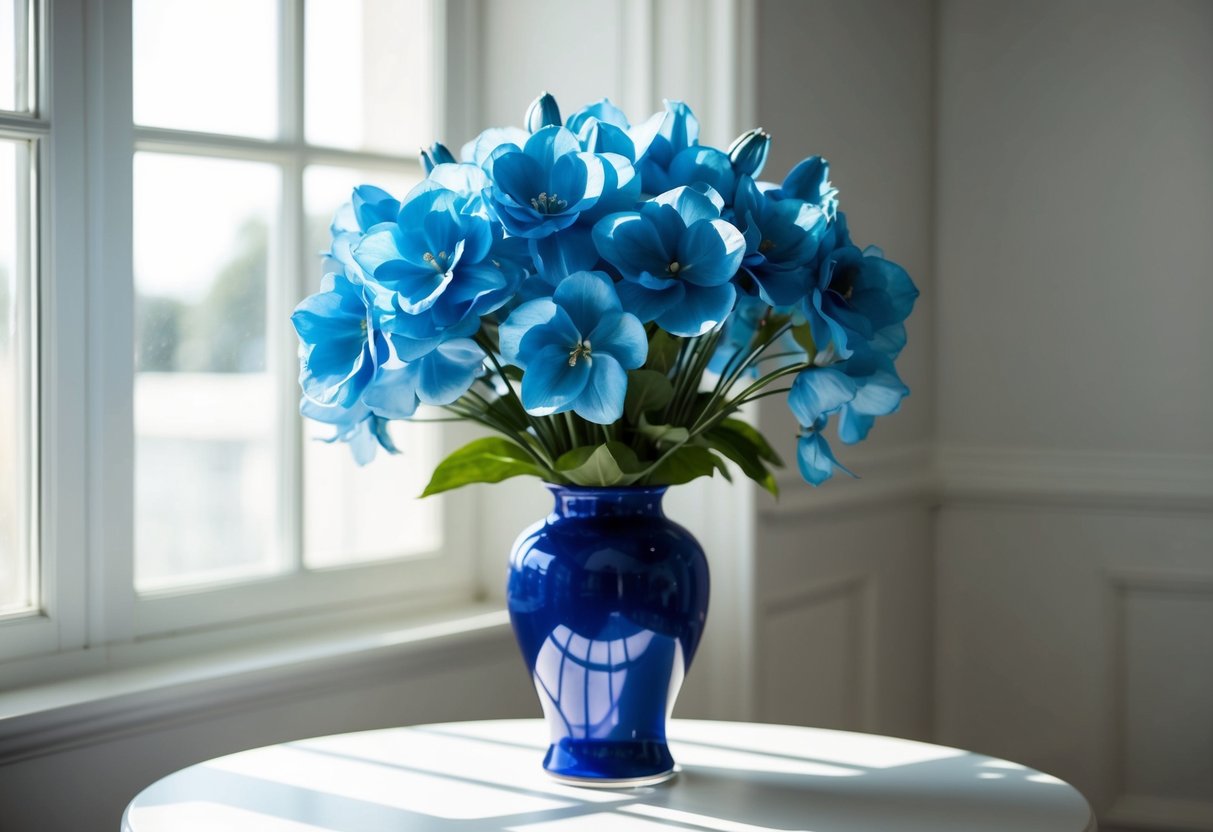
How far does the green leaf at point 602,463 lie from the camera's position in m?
1.04

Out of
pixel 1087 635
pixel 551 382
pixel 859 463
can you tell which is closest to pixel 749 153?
pixel 551 382

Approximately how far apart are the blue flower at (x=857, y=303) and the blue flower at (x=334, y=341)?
1.16 ft

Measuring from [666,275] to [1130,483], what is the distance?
5.16 ft

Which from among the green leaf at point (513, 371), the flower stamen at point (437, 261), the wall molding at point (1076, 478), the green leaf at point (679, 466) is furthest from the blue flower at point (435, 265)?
the wall molding at point (1076, 478)

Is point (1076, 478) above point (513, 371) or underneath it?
underneath

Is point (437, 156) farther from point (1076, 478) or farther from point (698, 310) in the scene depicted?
point (1076, 478)

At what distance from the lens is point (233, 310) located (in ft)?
5.24

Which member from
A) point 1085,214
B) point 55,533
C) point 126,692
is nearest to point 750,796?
point 126,692

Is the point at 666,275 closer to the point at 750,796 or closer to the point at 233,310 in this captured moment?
the point at 750,796

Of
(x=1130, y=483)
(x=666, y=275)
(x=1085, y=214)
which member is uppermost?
(x=1085, y=214)

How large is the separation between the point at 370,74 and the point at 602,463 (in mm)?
916

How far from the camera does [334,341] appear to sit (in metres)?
1.03

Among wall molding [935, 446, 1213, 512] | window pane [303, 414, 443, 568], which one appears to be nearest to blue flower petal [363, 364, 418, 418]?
window pane [303, 414, 443, 568]

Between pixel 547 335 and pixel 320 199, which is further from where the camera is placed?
pixel 320 199
